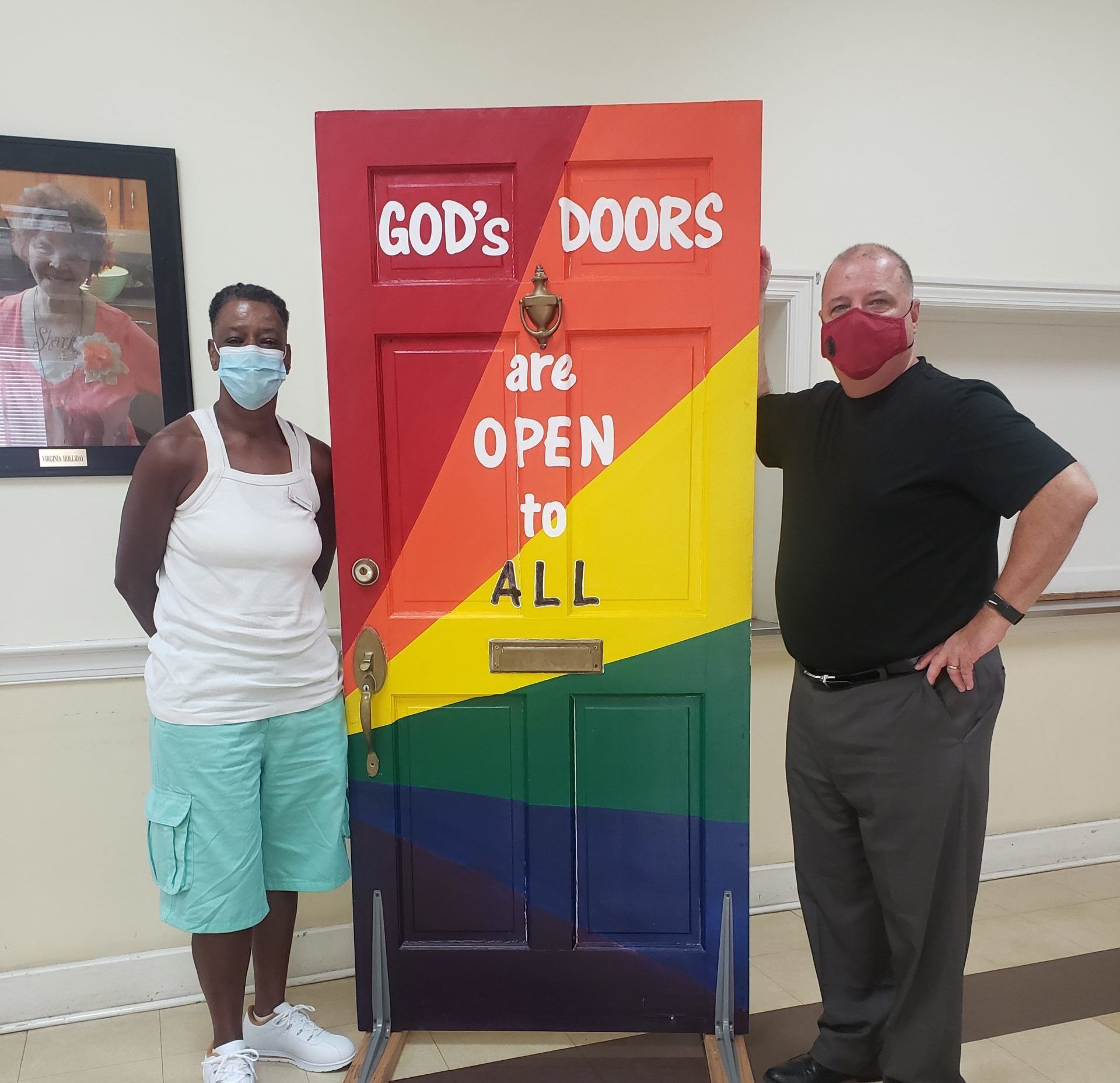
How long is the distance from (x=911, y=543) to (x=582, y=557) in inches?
26.4

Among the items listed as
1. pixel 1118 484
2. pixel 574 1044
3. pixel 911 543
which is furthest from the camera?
pixel 1118 484

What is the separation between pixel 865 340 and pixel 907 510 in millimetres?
334

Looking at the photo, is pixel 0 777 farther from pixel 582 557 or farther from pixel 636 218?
pixel 636 218

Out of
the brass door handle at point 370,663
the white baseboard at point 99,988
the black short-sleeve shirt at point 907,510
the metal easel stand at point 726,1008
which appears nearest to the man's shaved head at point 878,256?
the black short-sleeve shirt at point 907,510

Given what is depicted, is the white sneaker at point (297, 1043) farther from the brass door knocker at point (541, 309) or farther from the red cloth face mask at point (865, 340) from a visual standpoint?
the red cloth face mask at point (865, 340)

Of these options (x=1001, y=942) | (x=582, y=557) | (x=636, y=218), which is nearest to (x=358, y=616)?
(x=582, y=557)

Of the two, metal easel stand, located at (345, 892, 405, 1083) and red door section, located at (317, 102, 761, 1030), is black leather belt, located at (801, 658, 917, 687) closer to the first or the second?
red door section, located at (317, 102, 761, 1030)

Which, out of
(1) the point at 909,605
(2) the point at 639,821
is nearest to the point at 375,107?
(1) the point at 909,605

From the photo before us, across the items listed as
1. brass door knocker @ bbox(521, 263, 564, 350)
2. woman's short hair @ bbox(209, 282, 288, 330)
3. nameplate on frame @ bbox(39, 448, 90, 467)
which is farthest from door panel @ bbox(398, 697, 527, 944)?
nameplate on frame @ bbox(39, 448, 90, 467)

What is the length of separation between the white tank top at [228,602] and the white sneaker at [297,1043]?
81 centimetres

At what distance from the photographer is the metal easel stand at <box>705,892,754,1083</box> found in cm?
182

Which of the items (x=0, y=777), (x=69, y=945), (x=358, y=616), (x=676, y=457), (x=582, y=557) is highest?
(x=676, y=457)

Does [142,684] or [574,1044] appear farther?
[142,684]

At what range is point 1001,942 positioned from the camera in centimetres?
241
